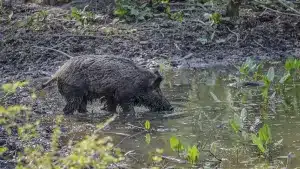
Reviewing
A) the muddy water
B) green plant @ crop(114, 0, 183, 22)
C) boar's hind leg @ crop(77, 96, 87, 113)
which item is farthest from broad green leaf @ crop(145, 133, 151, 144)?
green plant @ crop(114, 0, 183, 22)

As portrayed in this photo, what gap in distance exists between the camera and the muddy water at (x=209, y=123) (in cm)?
717

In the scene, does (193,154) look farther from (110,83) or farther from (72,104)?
(72,104)

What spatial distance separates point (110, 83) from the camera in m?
9.54

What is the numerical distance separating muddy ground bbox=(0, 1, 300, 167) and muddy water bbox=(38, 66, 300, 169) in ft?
5.66

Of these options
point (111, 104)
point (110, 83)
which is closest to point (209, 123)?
point (110, 83)

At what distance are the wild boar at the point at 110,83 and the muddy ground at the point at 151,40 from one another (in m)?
2.37

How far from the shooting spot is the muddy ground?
12.8 m

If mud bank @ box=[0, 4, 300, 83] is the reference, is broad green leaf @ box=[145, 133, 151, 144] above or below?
above

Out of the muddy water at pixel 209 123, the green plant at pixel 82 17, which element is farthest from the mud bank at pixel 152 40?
the muddy water at pixel 209 123

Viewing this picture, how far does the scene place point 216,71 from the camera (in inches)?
495

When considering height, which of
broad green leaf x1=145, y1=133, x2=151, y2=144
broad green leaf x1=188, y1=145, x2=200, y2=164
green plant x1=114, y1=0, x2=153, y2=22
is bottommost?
broad green leaf x1=145, y1=133, x2=151, y2=144

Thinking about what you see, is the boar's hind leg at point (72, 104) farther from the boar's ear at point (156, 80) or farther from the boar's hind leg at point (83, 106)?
the boar's ear at point (156, 80)

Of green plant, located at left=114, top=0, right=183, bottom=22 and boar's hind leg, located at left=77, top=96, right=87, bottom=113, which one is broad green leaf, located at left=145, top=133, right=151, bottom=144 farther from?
green plant, located at left=114, top=0, right=183, bottom=22

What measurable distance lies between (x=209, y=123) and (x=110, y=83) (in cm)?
170
